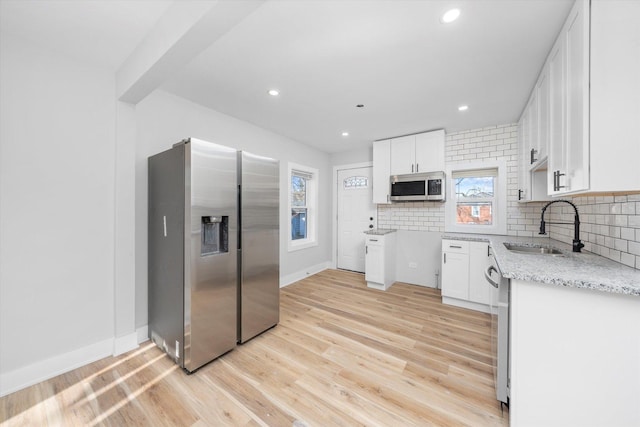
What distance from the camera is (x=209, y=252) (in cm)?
204

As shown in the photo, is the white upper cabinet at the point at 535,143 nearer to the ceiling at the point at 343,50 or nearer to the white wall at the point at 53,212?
the ceiling at the point at 343,50

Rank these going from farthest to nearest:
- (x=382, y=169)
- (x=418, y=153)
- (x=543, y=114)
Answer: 1. (x=382, y=169)
2. (x=418, y=153)
3. (x=543, y=114)

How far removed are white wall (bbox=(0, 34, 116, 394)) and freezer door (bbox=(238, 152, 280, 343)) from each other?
114 centimetres

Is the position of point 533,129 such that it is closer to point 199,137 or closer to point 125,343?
point 199,137

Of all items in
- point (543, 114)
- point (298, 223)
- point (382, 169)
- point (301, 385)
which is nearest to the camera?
point (301, 385)

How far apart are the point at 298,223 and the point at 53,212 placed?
320 centimetres

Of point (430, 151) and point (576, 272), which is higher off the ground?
point (430, 151)

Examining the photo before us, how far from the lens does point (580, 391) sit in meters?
1.19

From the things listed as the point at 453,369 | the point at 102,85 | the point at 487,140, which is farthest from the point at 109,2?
the point at 487,140

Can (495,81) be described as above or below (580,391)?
above

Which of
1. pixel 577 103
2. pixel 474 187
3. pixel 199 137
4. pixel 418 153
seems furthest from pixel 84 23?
pixel 474 187

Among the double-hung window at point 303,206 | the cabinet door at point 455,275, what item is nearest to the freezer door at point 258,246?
the double-hung window at point 303,206

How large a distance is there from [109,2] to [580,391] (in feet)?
11.0

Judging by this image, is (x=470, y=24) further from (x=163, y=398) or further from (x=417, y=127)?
(x=163, y=398)
